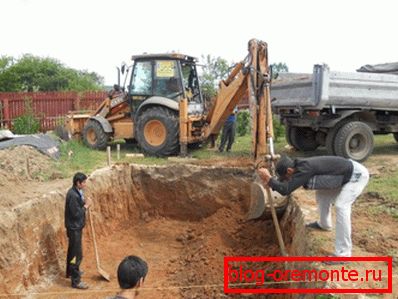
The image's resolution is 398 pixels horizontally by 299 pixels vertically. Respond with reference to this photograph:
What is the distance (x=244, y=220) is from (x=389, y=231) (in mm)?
3049

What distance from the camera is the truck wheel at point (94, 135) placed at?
39.5 feet

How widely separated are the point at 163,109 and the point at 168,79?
827 millimetres

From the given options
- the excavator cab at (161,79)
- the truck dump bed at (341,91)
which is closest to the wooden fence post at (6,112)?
the excavator cab at (161,79)

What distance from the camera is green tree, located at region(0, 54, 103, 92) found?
110 feet

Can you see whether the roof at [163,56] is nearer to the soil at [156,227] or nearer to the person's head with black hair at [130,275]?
the soil at [156,227]

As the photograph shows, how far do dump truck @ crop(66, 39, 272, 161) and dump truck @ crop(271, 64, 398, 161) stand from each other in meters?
1.42

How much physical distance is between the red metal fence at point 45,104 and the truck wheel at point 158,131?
7.24 metres

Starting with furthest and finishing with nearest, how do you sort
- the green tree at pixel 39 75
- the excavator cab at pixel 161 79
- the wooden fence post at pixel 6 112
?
the green tree at pixel 39 75 → the wooden fence post at pixel 6 112 → the excavator cab at pixel 161 79

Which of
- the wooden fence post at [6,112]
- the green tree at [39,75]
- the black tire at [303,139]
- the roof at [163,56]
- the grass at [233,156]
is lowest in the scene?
the grass at [233,156]

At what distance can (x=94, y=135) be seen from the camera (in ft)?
40.4

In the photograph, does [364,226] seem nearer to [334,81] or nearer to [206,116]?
[334,81]

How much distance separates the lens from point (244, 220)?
843cm

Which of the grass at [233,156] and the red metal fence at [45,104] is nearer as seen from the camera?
the grass at [233,156]

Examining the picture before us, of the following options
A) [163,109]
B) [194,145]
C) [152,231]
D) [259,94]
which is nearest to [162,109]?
[163,109]
